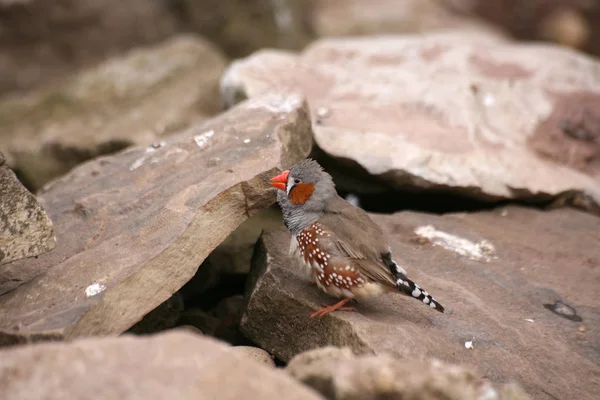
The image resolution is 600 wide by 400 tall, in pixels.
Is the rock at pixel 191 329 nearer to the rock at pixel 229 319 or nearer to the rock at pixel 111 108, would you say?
the rock at pixel 229 319

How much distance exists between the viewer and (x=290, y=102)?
436cm

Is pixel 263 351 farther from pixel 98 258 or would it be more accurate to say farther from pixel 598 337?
pixel 598 337

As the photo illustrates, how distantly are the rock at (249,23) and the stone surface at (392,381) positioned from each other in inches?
254

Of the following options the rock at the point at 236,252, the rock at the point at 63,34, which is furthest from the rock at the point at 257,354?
the rock at the point at 63,34

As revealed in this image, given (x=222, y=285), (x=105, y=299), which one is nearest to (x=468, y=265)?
(x=222, y=285)

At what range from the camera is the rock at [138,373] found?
219cm

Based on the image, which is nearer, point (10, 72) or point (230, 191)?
point (230, 191)

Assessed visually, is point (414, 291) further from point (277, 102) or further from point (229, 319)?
point (277, 102)

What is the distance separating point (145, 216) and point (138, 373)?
162 cm

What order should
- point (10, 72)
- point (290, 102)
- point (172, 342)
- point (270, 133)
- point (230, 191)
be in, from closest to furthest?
point (172, 342) < point (230, 191) < point (270, 133) < point (290, 102) < point (10, 72)

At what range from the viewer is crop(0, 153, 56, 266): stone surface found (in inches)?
130

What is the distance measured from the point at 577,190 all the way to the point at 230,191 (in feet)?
9.38

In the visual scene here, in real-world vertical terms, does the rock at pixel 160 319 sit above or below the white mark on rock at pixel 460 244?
below

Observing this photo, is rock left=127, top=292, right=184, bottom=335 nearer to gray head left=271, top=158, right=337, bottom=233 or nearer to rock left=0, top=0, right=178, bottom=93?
gray head left=271, top=158, right=337, bottom=233
